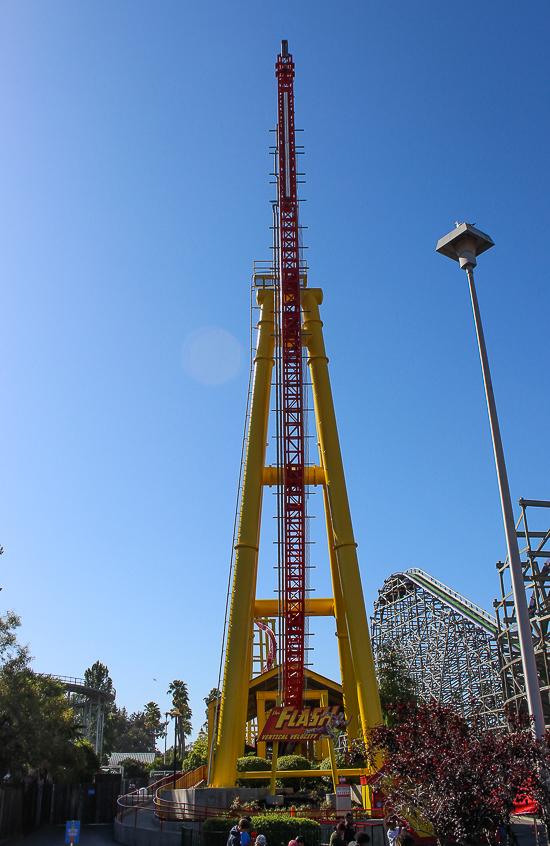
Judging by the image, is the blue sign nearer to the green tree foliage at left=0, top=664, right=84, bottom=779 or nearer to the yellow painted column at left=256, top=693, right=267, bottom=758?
the green tree foliage at left=0, top=664, right=84, bottom=779

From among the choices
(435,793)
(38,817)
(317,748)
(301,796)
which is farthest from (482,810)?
(317,748)

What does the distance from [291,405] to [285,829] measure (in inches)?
746

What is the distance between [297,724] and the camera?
21.4 metres

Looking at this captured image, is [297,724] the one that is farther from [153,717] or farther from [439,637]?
[153,717]

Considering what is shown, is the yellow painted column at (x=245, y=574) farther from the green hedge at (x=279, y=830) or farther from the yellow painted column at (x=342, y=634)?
the green hedge at (x=279, y=830)

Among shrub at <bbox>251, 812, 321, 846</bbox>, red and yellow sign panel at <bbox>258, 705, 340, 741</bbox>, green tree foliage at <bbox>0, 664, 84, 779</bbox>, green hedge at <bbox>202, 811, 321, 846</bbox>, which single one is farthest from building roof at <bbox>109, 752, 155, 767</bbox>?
shrub at <bbox>251, 812, 321, 846</bbox>

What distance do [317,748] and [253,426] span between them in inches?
745

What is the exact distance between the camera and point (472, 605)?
5069 centimetres

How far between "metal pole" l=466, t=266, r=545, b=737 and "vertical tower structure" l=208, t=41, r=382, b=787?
11.2m

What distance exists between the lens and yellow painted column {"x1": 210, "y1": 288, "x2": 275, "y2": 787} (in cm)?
2195

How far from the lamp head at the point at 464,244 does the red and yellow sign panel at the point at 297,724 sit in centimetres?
1423

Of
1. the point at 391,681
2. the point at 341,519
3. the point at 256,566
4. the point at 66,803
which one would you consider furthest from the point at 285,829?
the point at 391,681

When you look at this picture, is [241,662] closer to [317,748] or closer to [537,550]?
[537,550]

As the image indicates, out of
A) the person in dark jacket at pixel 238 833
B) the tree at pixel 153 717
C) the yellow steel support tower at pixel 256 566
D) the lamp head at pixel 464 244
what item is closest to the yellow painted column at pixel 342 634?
the yellow steel support tower at pixel 256 566
